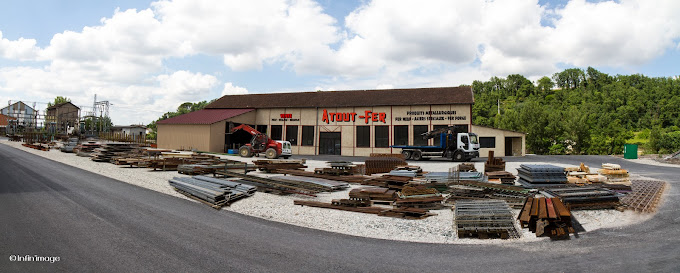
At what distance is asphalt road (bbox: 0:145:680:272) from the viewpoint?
5.63 meters

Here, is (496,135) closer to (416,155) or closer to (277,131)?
(416,155)

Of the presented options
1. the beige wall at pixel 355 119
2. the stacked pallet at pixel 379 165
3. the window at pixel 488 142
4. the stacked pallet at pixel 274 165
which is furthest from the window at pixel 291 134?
the stacked pallet at pixel 379 165

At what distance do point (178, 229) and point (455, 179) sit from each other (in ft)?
33.0

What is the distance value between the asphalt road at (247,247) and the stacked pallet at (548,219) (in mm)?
294

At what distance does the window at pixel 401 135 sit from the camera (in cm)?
3575

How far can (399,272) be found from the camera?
18.0 feet

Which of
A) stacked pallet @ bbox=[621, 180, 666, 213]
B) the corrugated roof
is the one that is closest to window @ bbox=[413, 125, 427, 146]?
the corrugated roof

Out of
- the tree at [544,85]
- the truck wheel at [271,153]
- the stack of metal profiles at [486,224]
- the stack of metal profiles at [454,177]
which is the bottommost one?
the stack of metal profiles at [486,224]

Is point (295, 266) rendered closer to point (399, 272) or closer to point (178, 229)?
point (399, 272)

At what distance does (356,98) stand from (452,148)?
14829mm

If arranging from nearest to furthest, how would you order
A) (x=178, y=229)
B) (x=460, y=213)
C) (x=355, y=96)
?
(x=178, y=229), (x=460, y=213), (x=355, y=96)

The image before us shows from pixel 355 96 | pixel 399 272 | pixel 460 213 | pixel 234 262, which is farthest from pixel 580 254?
pixel 355 96

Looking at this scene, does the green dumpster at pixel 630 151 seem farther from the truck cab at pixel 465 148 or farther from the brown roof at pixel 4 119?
the brown roof at pixel 4 119

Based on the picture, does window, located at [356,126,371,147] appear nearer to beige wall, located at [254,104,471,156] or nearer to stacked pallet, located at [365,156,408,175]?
beige wall, located at [254,104,471,156]
